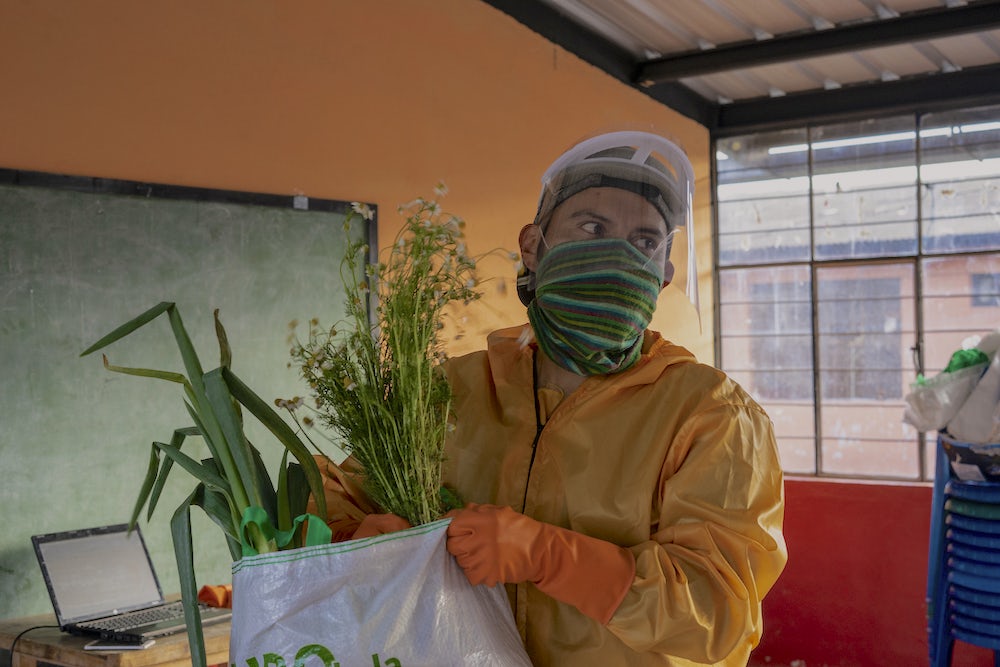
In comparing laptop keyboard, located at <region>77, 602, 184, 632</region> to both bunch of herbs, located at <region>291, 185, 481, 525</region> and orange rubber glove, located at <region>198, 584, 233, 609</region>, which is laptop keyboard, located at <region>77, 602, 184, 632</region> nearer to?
orange rubber glove, located at <region>198, 584, 233, 609</region>

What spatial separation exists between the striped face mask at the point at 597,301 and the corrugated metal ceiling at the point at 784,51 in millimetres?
3967

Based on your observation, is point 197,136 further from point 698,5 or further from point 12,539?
point 698,5

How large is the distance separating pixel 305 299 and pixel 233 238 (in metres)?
0.40

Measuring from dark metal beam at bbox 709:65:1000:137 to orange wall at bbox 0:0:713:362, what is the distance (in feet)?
6.79

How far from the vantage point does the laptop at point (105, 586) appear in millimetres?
2693

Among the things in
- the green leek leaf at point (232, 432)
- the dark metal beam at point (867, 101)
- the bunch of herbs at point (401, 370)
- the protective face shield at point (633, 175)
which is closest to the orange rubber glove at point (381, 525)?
the bunch of herbs at point (401, 370)

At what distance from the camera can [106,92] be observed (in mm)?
3234

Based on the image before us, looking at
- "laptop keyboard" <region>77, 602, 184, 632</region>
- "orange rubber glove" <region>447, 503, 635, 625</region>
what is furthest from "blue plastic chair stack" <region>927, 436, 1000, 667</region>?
"orange rubber glove" <region>447, 503, 635, 625</region>

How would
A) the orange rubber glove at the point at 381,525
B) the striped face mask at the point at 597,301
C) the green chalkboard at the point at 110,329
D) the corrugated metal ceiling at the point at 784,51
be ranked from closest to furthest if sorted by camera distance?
the orange rubber glove at the point at 381,525 < the striped face mask at the point at 597,301 < the green chalkboard at the point at 110,329 < the corrugated metal ceiling at the point at 784,51

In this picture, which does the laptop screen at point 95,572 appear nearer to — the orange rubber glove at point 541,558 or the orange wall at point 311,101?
the orange wall at point 311,101

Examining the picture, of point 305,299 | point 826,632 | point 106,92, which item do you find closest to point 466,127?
point 305,299

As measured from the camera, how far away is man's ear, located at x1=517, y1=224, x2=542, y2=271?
5.15 ft

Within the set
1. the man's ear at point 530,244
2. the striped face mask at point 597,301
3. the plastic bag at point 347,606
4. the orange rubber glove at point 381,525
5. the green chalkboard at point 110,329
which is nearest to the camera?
the plastic bag at point 347,606

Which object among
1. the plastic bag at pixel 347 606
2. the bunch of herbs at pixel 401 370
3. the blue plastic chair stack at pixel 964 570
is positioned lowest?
the blue plastic chair stack at pixel 964 570
